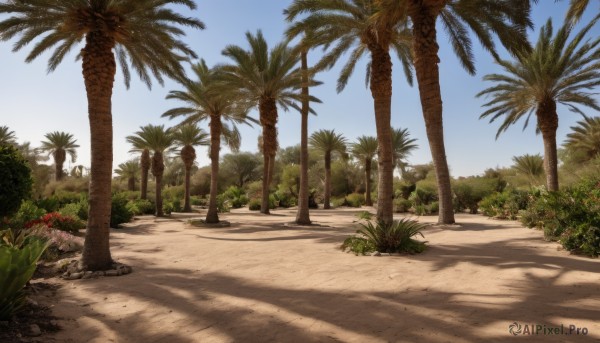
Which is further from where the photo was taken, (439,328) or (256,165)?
(256,165)

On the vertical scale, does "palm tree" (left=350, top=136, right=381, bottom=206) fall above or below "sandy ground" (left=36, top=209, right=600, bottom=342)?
above

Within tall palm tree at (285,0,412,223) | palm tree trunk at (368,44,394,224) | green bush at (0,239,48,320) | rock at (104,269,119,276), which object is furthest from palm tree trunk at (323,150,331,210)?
green bush at (0,239,48,320)

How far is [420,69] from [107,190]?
10312mm

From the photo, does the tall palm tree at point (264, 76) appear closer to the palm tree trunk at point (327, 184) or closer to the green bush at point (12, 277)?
the palm tree trunk at point (327, 184)

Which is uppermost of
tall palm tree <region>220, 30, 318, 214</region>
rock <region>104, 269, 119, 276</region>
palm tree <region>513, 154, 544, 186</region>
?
tall palm tree <region>220, 30, 318, 214</region>

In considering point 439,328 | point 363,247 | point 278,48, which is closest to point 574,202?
point 363,247

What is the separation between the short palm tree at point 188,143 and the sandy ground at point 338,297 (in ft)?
61.2

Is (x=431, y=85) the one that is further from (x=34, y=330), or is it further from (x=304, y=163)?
(x=34, y=330)

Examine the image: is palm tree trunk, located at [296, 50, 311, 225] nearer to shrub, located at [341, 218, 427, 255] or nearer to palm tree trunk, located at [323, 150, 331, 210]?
shrub, located at [341, 218, 427, 255]

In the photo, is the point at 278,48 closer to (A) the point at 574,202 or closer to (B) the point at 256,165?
(A) the point at 574,202

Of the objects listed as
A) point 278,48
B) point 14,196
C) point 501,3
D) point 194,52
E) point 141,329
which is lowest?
point 141,329

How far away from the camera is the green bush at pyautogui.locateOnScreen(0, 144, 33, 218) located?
999 cm

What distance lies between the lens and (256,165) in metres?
56.3

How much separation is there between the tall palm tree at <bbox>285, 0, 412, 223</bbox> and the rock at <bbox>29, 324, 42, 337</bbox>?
7507 mm
